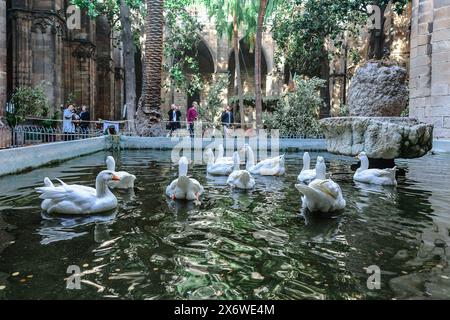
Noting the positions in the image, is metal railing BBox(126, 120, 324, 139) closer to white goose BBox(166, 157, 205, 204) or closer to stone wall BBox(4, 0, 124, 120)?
stone wall BBox(4, 0, 124, 120)

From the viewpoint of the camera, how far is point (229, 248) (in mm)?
3664

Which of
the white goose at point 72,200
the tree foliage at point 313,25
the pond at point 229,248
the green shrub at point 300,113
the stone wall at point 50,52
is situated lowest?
the pond at point 229,248

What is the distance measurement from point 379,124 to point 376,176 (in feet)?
3.65

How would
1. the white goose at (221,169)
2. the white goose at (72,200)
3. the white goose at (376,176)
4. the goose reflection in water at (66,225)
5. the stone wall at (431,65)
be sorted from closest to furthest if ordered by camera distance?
the goose reflection in water at (66,225), the white goose at (72,200), the white goose at (376,176), the white goose at (221,169), the stone wall at (431,65)

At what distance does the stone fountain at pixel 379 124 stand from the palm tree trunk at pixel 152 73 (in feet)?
25.9

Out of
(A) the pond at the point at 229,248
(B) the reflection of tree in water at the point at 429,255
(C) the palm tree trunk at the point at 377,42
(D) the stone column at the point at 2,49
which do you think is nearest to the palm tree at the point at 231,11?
(C) the palm tree trunk at the point at 377,42

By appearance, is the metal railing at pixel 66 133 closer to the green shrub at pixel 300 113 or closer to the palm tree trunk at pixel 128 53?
the green shrub at pixel 300 113

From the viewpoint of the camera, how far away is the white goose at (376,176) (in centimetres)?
711

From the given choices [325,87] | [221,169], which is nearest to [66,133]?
[221,169]

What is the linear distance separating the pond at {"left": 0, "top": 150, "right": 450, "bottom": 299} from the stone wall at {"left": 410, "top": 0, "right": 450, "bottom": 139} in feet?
29.0

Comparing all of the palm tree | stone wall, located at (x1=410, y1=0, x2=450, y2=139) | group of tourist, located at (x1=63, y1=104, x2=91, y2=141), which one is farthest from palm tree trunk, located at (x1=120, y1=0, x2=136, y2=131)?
stone wall, located at (x1=410, y1=0, x2=450, y2=139)

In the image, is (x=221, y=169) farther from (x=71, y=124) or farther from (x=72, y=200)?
(x=71, y=124)

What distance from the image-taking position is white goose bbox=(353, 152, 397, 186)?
7.11m
